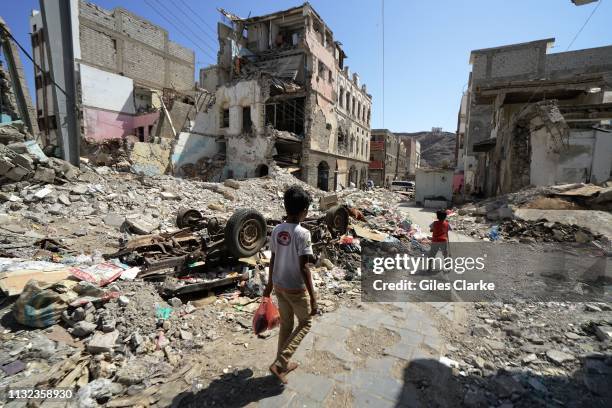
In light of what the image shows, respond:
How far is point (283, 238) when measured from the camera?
2348 mm

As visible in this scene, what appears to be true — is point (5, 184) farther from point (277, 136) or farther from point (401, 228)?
point (277, 136)

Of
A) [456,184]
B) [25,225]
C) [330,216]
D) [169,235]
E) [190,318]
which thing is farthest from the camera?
[456,184]

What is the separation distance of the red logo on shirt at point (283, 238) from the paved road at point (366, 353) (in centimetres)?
123

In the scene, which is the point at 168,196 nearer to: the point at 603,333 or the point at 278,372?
the point at 278,372

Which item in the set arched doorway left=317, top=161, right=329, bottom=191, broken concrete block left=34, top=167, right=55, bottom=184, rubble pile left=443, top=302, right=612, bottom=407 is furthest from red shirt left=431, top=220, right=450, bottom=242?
arched doorway left=317, top=161, right=329, bottom=191

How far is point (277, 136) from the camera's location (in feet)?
61.8

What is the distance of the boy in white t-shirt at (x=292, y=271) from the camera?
2275 millimetres

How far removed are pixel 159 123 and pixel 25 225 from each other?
17467mm

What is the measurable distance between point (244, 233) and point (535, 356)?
13.3 feet

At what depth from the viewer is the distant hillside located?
2462 inches

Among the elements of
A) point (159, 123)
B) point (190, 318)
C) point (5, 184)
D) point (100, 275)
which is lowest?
point (190, 318)

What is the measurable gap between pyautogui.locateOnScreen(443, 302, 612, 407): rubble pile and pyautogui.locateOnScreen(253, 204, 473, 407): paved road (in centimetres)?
31

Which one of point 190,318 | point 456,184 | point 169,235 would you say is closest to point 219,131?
point 169,235

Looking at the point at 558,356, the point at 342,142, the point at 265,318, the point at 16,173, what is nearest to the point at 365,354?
the point at 265,318
